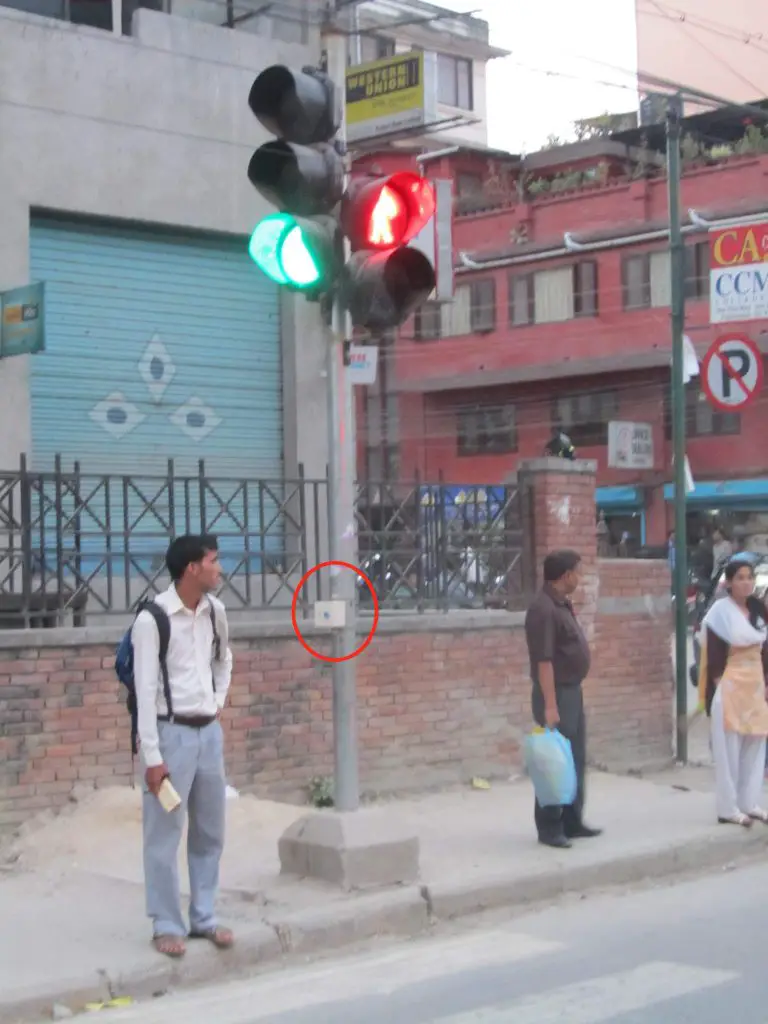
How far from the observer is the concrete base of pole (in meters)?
8.00

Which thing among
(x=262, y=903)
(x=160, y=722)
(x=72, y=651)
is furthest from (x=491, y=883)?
(x=72, y=651)

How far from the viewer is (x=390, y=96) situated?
19109 millimetres

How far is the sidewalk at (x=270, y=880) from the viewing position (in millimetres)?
6770

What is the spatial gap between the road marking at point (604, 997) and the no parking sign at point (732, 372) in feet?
27.8

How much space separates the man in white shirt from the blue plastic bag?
102 inches

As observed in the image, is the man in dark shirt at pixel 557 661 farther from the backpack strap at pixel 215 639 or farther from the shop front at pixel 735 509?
the shop front at pixel 735 509

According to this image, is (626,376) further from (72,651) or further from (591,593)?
(72,651)

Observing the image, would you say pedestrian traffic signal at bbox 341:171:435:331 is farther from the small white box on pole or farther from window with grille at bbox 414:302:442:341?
window with grille at bbox 414:302:442:341

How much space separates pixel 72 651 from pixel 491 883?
3.14 meters

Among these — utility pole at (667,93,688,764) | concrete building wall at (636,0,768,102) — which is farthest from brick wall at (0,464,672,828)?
concrete building wall at (636,0,768,102)

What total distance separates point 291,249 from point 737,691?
14.1 feet

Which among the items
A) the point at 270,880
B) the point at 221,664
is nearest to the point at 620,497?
the point at 270,880

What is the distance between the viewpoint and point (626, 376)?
40.5 metres

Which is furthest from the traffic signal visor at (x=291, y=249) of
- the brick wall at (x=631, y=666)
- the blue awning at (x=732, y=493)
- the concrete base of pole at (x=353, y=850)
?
the blue awning at (x=732, y=493)
